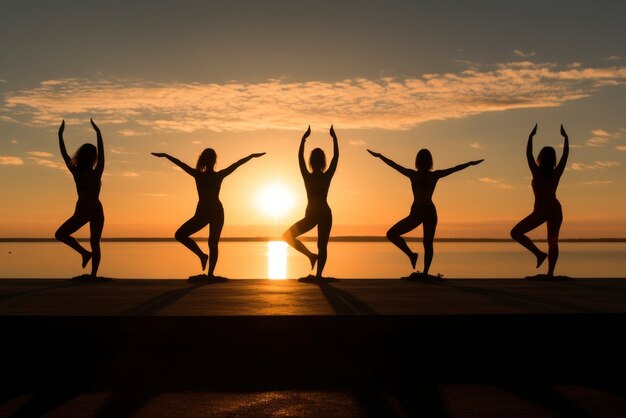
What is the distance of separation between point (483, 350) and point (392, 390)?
6.63 feet

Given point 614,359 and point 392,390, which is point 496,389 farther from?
Answer: point 614,359

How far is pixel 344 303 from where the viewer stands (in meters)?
8.92

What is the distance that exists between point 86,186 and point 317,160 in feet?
14.0

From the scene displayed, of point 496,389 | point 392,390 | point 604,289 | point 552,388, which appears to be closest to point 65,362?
point 392,390

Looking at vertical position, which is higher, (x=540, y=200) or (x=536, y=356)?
(x=540, y=200)

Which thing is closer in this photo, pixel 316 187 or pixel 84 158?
pixel 316 187

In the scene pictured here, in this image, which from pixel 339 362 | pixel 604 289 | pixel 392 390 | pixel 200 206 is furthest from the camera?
pixel 200 206

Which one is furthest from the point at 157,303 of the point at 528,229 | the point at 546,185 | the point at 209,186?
the point at 546,185

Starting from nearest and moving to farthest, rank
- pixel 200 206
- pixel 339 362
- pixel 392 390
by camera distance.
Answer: pixel 392 390
pixel 339 362
pixel 200 206

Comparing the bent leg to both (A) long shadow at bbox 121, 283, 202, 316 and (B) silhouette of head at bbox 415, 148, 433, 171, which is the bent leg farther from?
(B) silhouette of head at bbox 415, 148, 433, 171

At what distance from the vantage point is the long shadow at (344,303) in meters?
8.06

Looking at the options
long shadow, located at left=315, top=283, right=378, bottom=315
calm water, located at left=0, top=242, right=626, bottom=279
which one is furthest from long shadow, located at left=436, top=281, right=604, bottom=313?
calm water, located at left=0, top=242, right=626, bottom=279

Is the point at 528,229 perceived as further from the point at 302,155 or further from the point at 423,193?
the point at 302,155

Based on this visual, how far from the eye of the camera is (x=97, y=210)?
1230 centimetres
